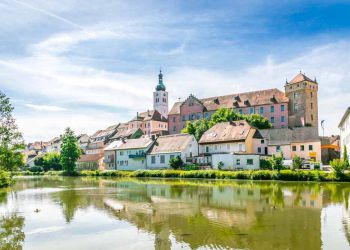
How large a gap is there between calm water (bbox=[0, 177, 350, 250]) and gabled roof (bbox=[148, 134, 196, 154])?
34877 millimetres

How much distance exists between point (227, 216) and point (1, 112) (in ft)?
101

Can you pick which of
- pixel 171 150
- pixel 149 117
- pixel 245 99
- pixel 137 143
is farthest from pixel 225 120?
pixel 149 117

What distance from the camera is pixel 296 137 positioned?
58281 mm

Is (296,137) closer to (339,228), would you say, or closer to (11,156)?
(11,156)

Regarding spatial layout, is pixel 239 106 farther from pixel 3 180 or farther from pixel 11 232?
pixel 11 232

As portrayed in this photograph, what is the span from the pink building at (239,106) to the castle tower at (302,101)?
1451mm

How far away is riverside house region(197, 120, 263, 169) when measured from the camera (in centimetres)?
5322

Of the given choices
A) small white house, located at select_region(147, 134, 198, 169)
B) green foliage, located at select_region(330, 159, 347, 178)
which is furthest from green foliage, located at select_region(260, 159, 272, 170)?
green foliage, located at select_region(330, 159, 347, 178)

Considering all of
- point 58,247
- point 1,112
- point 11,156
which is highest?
point 1,112

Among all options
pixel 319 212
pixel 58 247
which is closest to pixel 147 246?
pixel 58 247

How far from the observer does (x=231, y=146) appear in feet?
190

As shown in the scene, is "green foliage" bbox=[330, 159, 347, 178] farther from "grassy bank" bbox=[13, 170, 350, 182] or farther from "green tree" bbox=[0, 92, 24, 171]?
"green tree" bbox=[0, 92, 24, 171]

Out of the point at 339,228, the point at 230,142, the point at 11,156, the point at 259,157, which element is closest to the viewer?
the point at 339,228

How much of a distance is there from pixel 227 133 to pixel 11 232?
44.9m
